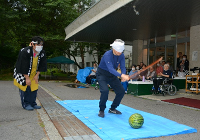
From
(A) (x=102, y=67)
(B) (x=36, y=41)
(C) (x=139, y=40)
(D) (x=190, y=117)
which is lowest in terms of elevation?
(D) (x=190, y=117)

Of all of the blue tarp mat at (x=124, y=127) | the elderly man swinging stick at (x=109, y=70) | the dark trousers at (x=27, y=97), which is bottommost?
the blue tarp mat at (x=124, y=127)

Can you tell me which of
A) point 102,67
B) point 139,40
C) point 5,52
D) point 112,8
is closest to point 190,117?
point 102,67

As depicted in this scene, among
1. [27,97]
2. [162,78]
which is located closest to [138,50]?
[162,78]

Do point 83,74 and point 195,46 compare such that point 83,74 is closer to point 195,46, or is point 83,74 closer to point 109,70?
point 195,46

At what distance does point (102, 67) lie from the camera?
5336 millimetres

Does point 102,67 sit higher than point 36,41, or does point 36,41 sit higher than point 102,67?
point 36,41

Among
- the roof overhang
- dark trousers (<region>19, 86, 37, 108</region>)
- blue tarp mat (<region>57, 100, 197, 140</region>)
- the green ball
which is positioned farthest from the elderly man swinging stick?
the roof overhang

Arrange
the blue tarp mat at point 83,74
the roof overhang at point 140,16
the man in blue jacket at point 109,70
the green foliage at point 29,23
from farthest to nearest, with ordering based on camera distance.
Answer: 1. the green foliage at point 29,23
2. the blue tarp mat at point 83,74
3. the roof overhang at point 140,16
4. the man in blue jacket at point 109,70

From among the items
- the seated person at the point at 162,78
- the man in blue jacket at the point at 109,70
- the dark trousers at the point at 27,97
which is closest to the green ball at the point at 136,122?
the man in blue jacket at the point at 109,70

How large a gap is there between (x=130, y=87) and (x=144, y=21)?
14.2ft

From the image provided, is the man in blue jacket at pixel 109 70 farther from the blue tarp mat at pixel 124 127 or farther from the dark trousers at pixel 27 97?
the dark trousers at pixel 27 97

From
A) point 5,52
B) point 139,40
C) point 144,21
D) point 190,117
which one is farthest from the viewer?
point 5,52

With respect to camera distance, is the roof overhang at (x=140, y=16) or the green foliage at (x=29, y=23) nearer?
the roof overhang at (x=140, y=16)

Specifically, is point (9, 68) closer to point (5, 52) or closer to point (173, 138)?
point (5, 52)
